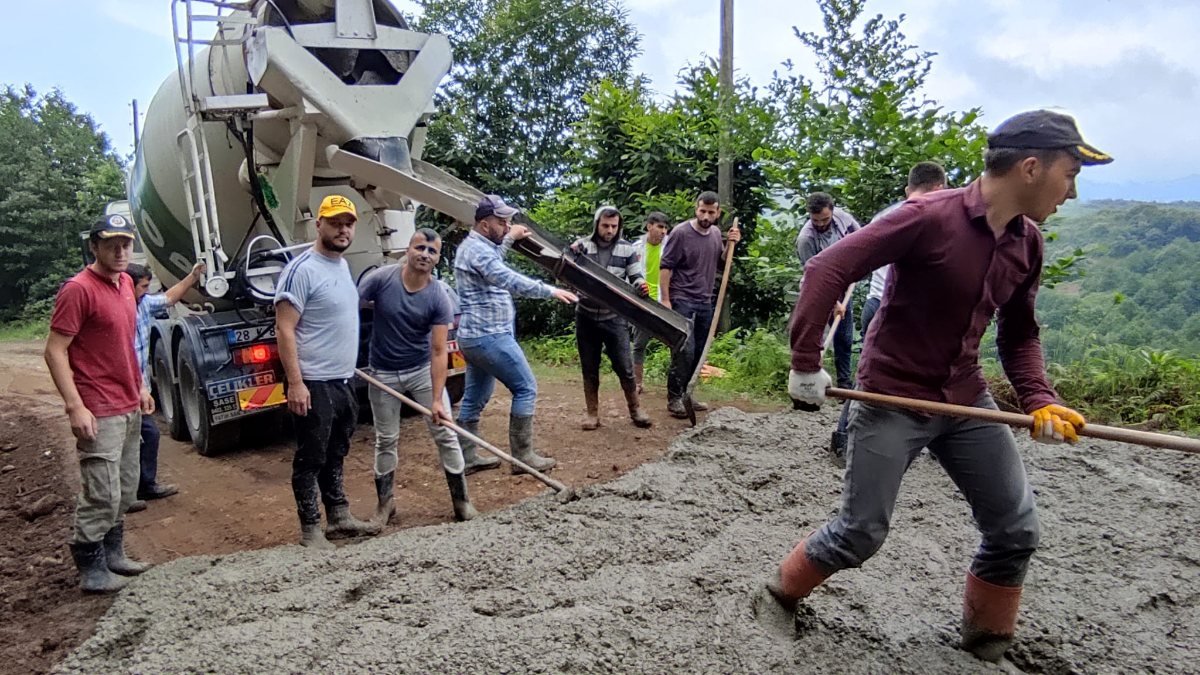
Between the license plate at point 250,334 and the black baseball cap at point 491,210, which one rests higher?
the black baseball cap at point 491,210

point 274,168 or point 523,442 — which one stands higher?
point 274,168

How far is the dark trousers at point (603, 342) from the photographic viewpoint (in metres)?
6.21

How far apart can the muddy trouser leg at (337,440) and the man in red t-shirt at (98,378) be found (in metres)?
0.91

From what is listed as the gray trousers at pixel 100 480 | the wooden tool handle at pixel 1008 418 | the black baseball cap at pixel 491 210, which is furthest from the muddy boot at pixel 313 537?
the wooden tool handle at pixel 1008 418

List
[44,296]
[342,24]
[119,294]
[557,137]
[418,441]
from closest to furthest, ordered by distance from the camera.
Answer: [119,294] < [342,24] < [418,441] < [557,137] < [44,296]

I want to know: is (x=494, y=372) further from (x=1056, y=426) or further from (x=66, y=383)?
(x=1056, y=426)

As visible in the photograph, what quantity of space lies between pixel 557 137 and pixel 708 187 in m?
6.94

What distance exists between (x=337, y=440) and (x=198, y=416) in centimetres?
267

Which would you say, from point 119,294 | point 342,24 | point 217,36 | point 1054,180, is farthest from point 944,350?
point 217,36

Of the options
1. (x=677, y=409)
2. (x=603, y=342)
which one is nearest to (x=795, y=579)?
(x=603, y=342)

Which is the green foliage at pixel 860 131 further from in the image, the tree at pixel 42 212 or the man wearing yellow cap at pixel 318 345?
the tree at pixel 42 212

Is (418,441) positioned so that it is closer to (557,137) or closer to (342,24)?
(342,24)

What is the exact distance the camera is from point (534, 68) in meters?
16.8

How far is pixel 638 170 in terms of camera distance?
10.3 meters
